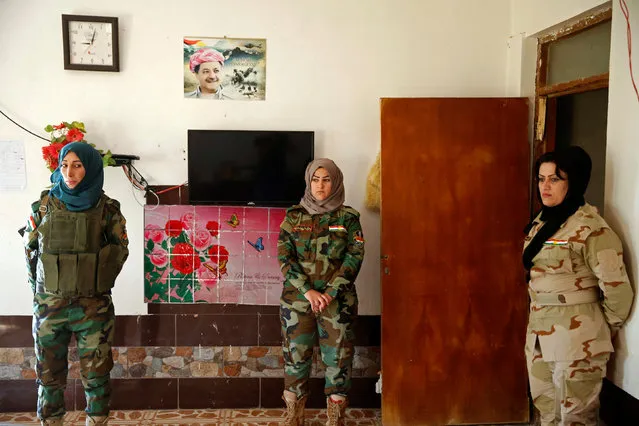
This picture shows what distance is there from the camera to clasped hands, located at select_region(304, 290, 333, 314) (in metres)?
2.61

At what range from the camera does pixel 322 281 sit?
8.83ft

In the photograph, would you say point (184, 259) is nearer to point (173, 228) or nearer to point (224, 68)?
point (173, 228)

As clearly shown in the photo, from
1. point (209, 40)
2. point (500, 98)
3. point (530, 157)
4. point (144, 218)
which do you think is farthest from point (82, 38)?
point (530, 157)

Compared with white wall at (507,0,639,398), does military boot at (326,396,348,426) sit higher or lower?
lower

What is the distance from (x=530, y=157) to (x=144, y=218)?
2374mm

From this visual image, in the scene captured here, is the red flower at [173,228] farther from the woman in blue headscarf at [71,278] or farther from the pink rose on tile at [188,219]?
the woman in blue headscarf at [71,278]

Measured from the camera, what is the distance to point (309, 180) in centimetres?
274

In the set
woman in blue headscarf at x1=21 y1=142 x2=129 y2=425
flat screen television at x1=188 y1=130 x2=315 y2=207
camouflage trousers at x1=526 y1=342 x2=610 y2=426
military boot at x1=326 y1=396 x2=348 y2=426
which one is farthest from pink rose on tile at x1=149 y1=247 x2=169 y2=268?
camouflage trousers at x1=526 y1=342 x2=610 y2=426

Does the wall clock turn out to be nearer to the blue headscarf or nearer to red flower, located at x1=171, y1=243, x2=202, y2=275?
the blue headscarf

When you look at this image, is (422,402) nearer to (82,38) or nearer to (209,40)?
(209,40)

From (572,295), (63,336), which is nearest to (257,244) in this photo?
(63,336)

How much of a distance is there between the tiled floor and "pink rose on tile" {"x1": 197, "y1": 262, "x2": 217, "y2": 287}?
2.60 feet

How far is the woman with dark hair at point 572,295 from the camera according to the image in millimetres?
2057

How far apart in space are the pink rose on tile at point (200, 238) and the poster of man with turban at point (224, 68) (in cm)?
82
